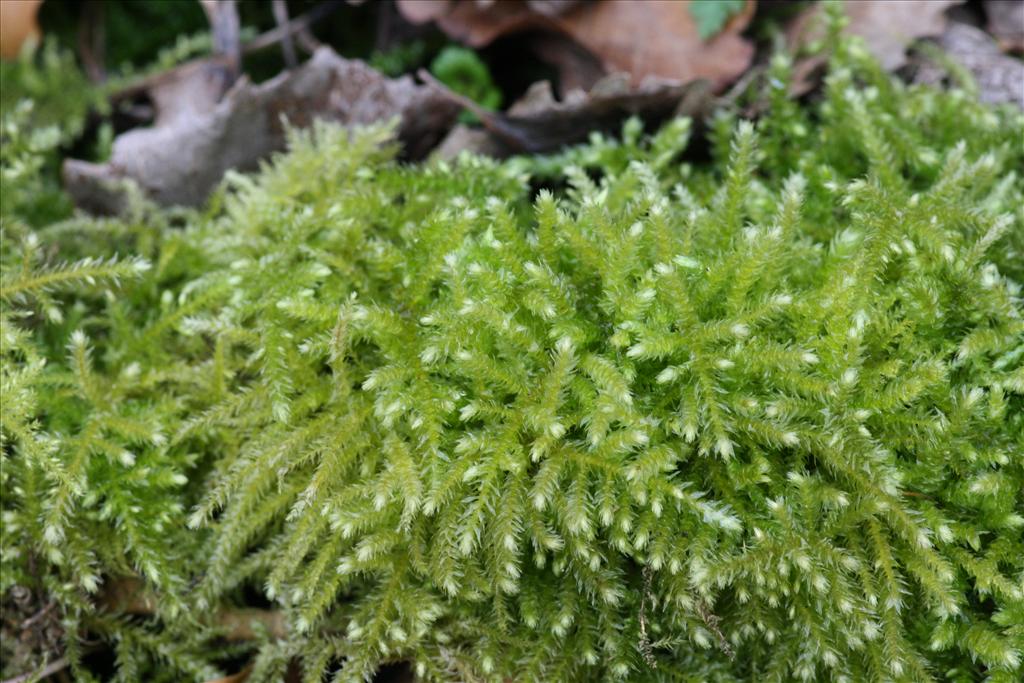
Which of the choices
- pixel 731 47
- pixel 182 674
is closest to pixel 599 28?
pixel 731 47

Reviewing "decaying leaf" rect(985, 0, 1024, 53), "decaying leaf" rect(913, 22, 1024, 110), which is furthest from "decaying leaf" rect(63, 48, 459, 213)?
"decaying leaf" rect(985, 0, 1024, 53)

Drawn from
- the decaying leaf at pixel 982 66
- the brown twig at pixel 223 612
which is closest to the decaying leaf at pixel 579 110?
the decaying leaf at pixel 982 66

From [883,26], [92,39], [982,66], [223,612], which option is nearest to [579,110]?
[883,26]

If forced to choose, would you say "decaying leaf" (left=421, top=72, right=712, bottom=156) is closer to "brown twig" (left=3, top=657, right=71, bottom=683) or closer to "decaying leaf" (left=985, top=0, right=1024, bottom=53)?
"decaying leaf" (left=985, top=0, right=1024, bottom=53)

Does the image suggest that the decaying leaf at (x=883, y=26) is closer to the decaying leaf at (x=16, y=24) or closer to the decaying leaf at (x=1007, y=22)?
the decaying leaf at (x=1007, y=22)

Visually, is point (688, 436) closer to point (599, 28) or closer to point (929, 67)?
point (599, 28)

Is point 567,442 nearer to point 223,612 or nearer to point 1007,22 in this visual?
point 223,612
